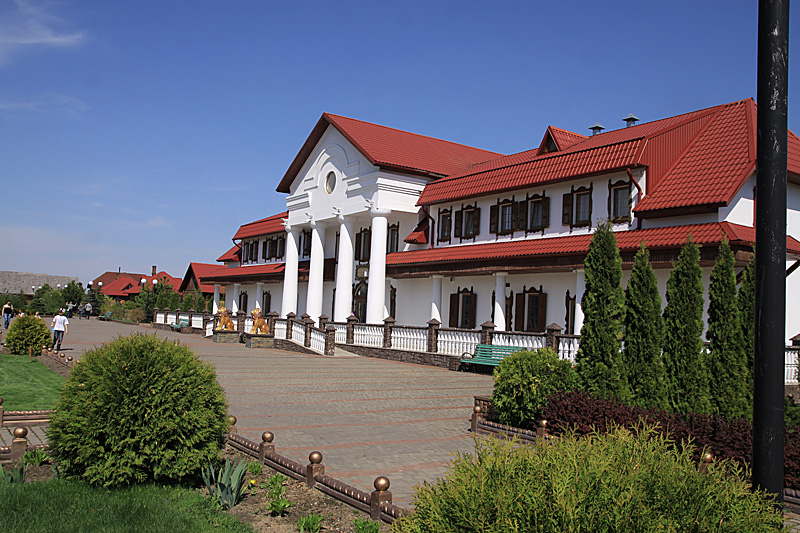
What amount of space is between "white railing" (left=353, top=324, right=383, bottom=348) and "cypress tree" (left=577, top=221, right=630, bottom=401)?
17580 millimetres

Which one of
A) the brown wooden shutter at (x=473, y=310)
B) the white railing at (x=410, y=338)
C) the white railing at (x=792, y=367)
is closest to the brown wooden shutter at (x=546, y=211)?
the brown wooden shutter at (x=473, y=310)

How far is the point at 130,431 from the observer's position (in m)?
6.80

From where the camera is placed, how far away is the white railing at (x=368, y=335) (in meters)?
29.0

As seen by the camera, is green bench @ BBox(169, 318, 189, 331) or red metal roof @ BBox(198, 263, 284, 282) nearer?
red metal roof @ BBox(198, 263, 284, 282)

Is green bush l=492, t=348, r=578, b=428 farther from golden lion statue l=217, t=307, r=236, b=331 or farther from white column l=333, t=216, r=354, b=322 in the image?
golden lion statue l=217, t=307, r=236, b=331

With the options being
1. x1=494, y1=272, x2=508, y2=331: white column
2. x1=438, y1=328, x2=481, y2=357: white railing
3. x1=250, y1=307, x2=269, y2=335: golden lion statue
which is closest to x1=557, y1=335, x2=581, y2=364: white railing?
x1=438, y1=328, x2=481, y2=357: white railing

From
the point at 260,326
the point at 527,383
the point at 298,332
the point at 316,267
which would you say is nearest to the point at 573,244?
the point at 527,383

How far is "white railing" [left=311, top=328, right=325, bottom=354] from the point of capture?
29.6m

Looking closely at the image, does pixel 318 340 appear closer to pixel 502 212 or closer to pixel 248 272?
pixel 502 212

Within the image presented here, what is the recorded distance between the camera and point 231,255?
57.5m

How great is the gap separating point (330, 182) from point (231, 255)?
22.7 metres

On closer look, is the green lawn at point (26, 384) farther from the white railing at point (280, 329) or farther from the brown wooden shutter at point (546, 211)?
the brown wooden shutter at point (546, 211)

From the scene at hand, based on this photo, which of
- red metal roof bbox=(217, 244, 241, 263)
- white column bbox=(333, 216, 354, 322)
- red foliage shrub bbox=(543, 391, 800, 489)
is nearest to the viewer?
red foliage shrub bbox=(543, 391, 800, 489)

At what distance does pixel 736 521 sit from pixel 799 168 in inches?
858
